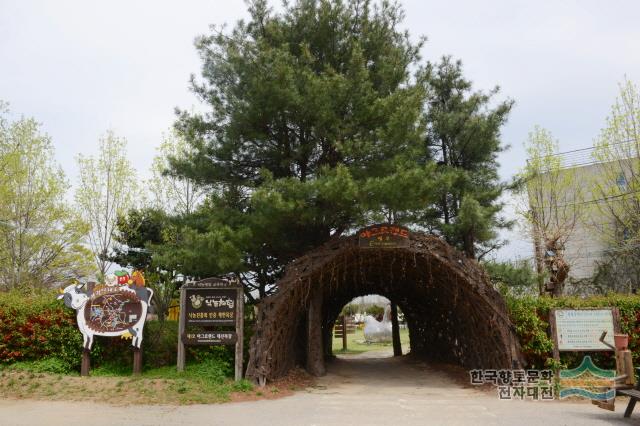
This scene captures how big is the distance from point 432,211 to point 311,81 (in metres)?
6.77

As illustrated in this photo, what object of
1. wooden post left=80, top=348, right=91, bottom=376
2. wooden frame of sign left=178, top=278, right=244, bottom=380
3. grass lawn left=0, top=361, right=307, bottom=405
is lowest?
grass lawn left=0, top=361, right=307, bottom=405

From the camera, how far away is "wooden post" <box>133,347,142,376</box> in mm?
10633

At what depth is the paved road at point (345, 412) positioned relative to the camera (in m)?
7.43

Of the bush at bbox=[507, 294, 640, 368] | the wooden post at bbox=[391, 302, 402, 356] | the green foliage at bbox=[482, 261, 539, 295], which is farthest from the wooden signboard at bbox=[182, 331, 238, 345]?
the wooden post at bbox=[391, 302, 402, 356]

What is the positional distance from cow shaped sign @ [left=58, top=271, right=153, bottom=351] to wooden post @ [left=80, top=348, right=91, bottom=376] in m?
0.16

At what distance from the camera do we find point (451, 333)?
14508 millimetres

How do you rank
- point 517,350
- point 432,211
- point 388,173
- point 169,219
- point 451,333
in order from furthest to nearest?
point 432,211 < point 451,333 < point 169,219 < point 388,173 < point 517,350

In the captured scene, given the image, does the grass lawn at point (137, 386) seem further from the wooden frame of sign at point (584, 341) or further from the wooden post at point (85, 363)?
the wooden frame of sign at point (584, 341)

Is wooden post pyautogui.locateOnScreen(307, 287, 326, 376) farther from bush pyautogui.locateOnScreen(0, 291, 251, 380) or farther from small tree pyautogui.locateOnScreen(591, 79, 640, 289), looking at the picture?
small tree pyautogui.locateOnScreen(591, 79, 640, 289)

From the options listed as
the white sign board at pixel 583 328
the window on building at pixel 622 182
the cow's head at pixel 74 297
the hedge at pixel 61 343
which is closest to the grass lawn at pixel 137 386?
the hedge at pixel 61 343

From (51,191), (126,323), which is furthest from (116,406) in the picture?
(51,191)

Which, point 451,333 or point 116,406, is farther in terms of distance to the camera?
point 451,333

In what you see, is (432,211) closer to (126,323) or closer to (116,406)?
(126,323)

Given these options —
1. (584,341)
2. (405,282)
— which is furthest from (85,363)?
(584,341)
